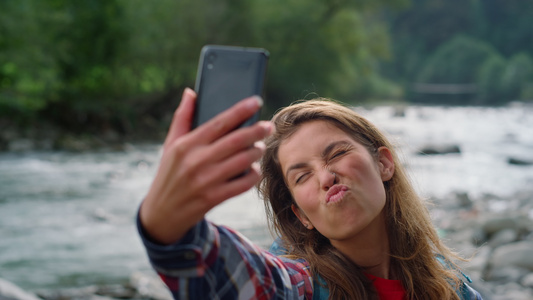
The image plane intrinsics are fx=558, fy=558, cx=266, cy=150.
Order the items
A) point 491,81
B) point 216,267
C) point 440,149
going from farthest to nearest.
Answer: point 491,81 < point 440,149 < point 216,267

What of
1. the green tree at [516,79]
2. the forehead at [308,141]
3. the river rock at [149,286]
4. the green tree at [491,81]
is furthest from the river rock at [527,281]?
the green tree at [516,79]

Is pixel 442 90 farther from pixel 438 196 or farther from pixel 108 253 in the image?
pixel 108 253

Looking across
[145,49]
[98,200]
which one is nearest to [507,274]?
[98,200]

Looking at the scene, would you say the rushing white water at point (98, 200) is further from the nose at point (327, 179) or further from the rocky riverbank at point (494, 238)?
the rocky riverbank at point (494, 238)

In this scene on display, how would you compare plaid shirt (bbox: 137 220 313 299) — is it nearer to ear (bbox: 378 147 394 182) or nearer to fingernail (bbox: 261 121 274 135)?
fingernail (bbox: 261 121 274 135)

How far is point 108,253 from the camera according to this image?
20.5 ft

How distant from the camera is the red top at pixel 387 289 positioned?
126cm

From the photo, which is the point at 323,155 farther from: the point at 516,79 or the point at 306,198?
the point at 516,79

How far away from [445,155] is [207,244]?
14.9m

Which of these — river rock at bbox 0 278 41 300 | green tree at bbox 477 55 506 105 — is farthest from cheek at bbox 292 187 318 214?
green tree at bbox 477 55 506 105

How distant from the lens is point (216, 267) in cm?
82

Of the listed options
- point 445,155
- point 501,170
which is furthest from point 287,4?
point 501,170

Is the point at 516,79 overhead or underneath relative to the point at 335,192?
underneath

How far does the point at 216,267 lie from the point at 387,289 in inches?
23.2
